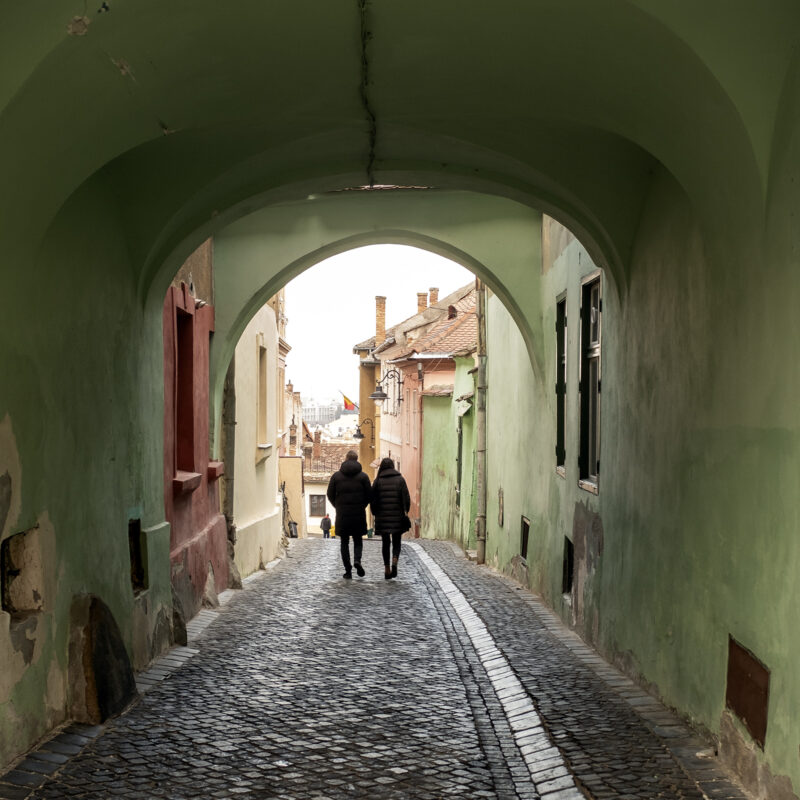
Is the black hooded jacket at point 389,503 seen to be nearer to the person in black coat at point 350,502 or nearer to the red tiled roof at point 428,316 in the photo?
the person in black coat at point 350,502

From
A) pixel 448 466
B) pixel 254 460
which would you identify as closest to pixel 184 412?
pixel 254 460

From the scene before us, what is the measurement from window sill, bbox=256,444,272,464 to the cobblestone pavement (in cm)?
703

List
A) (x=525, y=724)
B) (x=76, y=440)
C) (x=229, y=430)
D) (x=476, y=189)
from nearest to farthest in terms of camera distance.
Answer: (x=525, y=724), (x=76, y=440), (x=476, y=189), (x=229, y=430)

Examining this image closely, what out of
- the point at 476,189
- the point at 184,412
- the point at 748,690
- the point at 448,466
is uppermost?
the point at 476,189

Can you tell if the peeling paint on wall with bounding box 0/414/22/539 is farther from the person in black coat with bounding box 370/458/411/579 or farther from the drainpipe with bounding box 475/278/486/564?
the drainpipe with bounding box 475/278/486/564

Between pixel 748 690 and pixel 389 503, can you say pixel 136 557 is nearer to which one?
pixel 748 690

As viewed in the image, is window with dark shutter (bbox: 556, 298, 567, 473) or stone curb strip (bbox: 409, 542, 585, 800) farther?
window with dark shutter (bbox: 556, 298, 567, 473)

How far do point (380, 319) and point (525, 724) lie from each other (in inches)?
1711

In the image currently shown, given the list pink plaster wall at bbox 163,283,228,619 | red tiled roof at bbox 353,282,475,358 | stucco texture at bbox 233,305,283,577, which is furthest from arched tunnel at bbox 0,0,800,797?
red tiled roof at bbox 353,282,475,358

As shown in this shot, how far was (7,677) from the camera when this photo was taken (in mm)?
4887

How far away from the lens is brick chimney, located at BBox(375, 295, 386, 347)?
160ft

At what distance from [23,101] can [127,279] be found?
3.27 meters

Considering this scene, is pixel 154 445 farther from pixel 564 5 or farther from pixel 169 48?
pixel 564 5

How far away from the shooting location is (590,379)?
32.1 ft
